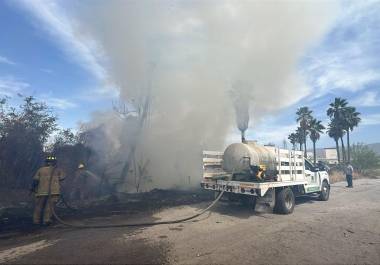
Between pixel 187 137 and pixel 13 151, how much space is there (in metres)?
11.8

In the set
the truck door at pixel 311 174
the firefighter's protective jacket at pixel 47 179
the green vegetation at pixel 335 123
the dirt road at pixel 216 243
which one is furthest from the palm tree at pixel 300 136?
the firefighter's protective jacket at pixel 47 179

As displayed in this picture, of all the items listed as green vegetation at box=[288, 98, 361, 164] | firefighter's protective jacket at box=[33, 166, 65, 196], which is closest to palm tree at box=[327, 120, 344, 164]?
green vegetation at box=[288, 98, 361, 164]

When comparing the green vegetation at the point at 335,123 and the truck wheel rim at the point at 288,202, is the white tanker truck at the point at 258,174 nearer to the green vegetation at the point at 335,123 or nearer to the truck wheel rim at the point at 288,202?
the truck wheel rim at the point at 288,202

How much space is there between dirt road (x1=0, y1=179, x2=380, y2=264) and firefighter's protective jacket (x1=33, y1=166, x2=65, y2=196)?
49.6 inches

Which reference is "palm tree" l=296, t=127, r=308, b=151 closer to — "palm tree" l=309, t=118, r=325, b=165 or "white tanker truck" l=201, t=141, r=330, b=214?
"palm tree" l=309, t=118, r=325, b=165

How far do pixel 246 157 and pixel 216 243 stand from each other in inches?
179

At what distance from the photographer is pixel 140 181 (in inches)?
736

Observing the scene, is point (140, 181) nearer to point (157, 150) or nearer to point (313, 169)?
point (157, 150)

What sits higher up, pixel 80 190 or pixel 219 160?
pixel 219 160

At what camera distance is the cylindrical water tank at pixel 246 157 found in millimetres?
10375

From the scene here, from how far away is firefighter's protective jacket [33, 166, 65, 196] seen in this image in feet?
26.4

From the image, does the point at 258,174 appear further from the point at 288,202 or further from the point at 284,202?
the point at 288,202

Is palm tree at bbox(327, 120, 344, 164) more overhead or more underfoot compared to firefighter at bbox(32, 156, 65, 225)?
more overhead

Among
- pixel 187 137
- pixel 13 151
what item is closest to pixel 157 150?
pixel 187 137
